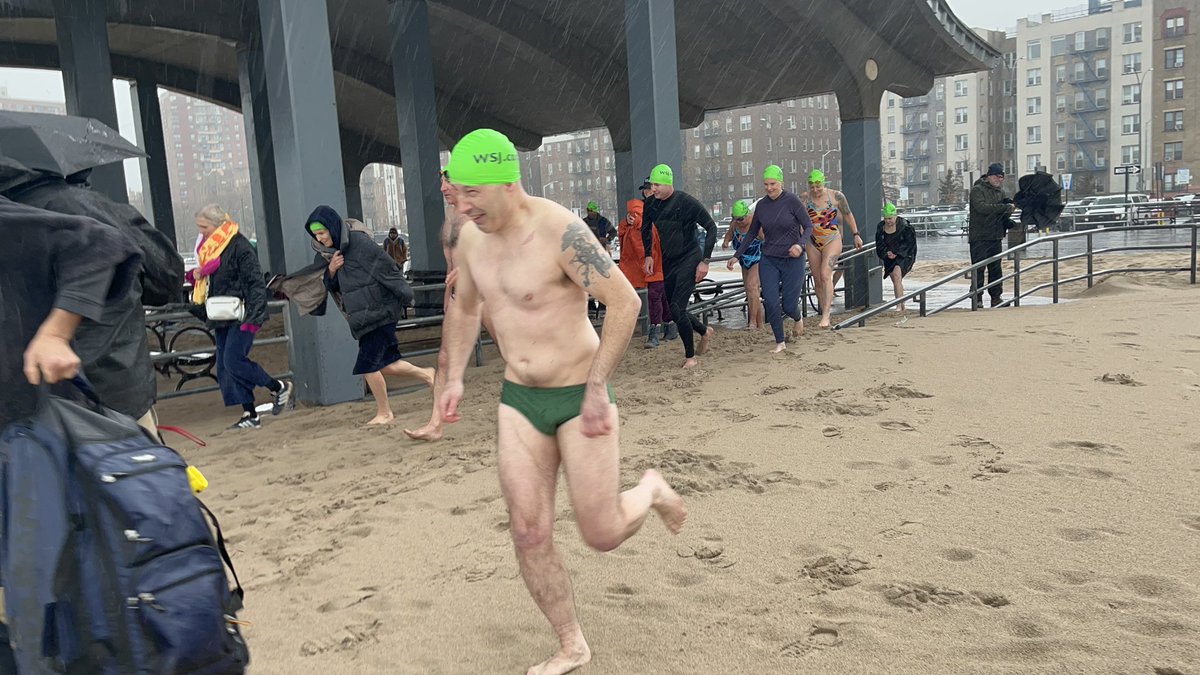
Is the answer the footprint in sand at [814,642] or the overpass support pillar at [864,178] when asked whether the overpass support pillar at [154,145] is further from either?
the footprint in sand at [814,642]

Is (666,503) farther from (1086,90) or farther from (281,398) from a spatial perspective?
(1086,90)

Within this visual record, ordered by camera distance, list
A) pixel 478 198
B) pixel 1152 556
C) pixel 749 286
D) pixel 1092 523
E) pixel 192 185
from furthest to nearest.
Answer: pixel 192 185 → pixel 749 286 → pixel 1092 523 → pixel 1152 556 → pixel 478 198

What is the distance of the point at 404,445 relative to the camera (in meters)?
6.73

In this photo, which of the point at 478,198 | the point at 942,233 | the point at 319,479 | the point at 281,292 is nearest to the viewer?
the point at 478,198

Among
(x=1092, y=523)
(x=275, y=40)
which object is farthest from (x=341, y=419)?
(x=1092, y=523)

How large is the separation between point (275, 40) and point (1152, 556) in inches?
297

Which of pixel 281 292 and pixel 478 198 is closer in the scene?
pixel 478 198

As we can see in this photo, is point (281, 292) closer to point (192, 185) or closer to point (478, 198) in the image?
point (478, 198)

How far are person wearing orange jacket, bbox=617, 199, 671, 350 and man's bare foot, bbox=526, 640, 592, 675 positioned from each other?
7654mm

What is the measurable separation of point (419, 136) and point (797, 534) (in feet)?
39.7

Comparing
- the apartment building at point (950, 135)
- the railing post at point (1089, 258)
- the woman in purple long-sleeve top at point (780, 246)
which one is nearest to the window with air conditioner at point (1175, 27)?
the apartment building at point (950, 135)

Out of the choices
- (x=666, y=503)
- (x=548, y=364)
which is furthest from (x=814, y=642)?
(x=548, y=364)

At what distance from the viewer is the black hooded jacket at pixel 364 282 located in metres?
6.95

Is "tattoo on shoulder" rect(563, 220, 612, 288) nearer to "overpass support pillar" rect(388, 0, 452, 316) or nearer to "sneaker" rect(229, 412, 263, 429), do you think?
"sneaker" rect(229, 412, 263, 429)
